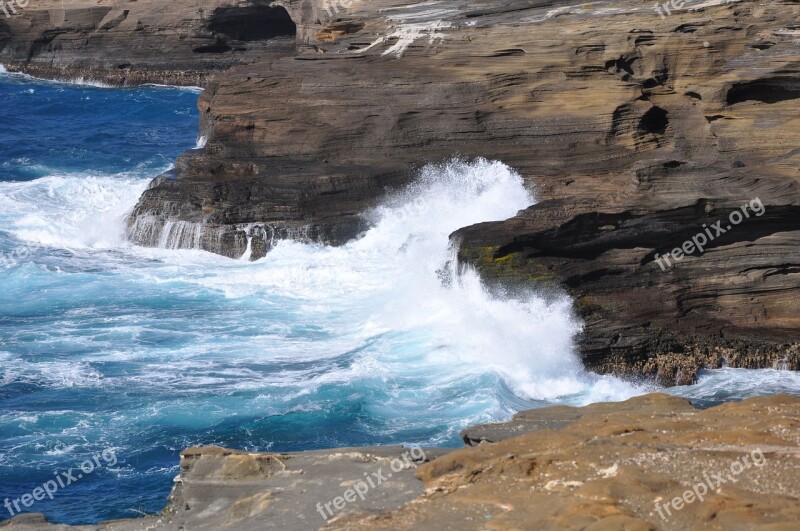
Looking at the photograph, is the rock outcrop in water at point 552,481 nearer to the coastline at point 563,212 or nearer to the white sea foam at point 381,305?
the coastline at point 563,212

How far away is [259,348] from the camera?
17297 millimetres

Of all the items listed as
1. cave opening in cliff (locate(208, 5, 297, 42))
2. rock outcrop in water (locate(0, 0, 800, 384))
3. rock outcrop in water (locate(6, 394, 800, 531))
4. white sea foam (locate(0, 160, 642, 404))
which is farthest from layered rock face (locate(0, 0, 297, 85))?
rock outcrop in water (locate(6, 394, 800, 531))

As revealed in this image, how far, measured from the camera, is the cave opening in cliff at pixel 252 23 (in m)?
42.9

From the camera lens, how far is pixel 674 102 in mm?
22047

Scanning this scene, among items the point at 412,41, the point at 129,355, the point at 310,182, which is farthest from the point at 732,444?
the point at 412,41

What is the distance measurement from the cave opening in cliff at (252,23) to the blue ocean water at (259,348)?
19.2 m

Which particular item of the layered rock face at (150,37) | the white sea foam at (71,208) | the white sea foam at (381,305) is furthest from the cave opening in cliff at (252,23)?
the white sea foam at (381,305)

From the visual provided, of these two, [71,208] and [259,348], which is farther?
[71,208]

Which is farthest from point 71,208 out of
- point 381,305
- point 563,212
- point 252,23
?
point 252,23

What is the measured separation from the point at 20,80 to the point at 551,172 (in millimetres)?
30496

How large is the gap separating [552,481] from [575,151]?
47.7 feet

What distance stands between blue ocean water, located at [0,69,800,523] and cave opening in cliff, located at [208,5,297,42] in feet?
62.9

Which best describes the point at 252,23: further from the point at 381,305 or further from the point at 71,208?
the point at 381,305

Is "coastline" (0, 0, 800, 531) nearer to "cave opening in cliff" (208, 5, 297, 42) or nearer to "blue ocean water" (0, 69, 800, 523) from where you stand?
"blue ocean water" (0, 69, 800, 523)
